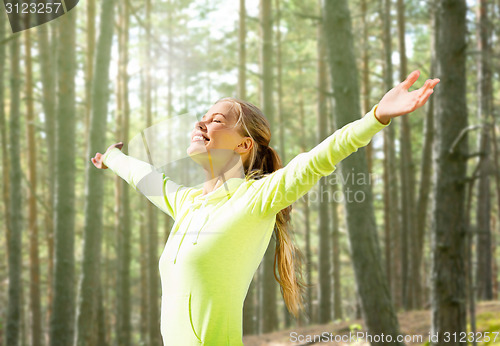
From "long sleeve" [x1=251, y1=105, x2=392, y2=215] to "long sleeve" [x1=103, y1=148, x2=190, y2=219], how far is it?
58 cm

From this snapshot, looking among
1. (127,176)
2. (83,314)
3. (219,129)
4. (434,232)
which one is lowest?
(83,314)

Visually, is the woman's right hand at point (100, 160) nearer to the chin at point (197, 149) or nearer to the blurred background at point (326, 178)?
the blurred background at point (326, 178)

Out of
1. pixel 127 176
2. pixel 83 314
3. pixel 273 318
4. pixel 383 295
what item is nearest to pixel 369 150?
pixel 273 318

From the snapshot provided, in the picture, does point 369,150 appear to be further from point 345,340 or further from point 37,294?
point 37,294

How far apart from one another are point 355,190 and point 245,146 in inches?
177

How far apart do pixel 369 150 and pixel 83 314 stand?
11.0 meters

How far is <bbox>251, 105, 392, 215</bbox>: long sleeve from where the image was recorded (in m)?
1.74

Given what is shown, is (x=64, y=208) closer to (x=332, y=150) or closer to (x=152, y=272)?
(x=332, y=150)

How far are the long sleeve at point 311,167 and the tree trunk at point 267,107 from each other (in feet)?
31.1

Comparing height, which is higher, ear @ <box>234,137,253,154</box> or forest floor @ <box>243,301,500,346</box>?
ear @ <box>234,137,253,154</box>

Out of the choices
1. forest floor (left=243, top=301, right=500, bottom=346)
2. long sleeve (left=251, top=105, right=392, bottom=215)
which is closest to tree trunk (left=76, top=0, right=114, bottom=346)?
forest floor (left=243, top=301, right=500, bottom=346)

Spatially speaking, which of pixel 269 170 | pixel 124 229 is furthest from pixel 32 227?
pixel 269 170

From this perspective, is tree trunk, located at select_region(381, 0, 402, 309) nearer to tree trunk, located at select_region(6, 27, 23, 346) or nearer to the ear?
tree trunk, located at select_region(6, 27, 23, 346)

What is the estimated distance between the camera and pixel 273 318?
43.2 ft
